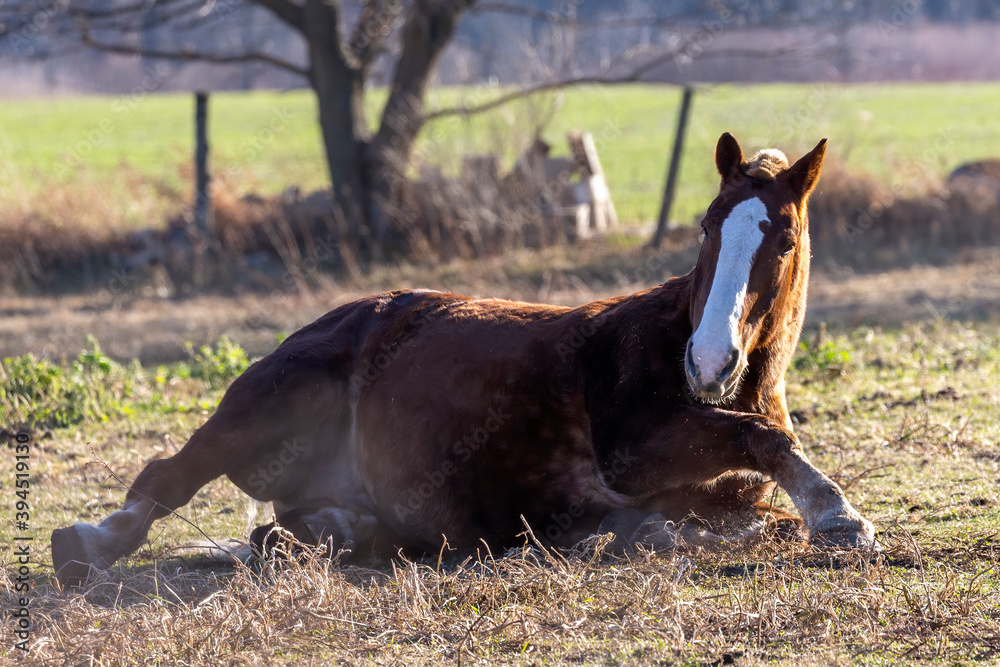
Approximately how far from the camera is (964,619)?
9.93ft

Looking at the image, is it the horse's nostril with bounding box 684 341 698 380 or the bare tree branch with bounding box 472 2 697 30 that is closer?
the horse's nostril with bounding box 684 341 698 380

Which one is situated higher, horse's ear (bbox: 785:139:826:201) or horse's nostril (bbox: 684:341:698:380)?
horse's ear (bbox: 785:139:826:201)

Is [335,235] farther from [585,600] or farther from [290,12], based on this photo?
[585,600]

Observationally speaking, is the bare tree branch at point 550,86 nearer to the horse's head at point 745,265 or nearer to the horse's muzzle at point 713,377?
the horse's head at point 745,265

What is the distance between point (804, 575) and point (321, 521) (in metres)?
2.15

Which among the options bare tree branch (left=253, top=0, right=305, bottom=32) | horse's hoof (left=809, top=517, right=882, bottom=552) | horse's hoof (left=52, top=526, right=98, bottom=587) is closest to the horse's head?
horse's hoof (left=809, top=517, right=882, bottom=552)

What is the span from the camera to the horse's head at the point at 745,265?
3297 mm

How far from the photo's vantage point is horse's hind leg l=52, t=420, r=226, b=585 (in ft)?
13.4

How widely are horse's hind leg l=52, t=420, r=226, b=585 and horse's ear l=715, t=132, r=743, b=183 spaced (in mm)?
2569

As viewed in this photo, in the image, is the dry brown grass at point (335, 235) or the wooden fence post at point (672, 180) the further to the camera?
the wooden fence post at point (672, 180)

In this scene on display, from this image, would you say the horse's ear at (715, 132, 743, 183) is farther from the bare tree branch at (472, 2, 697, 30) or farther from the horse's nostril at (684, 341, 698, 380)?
the bare tree branch at (472, 2, 697, 30)

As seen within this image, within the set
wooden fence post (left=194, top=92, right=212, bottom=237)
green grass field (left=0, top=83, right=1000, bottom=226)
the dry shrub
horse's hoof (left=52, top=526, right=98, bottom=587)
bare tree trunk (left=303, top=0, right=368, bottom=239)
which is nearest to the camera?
horse's hoof (left=52, top=526, right=98, bottom=587)

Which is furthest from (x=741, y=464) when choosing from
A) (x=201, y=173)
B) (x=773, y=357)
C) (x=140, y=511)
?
(x=201, y=173)

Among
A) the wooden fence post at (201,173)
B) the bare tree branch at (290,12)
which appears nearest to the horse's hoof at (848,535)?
the wooden fence post at (201,173)
